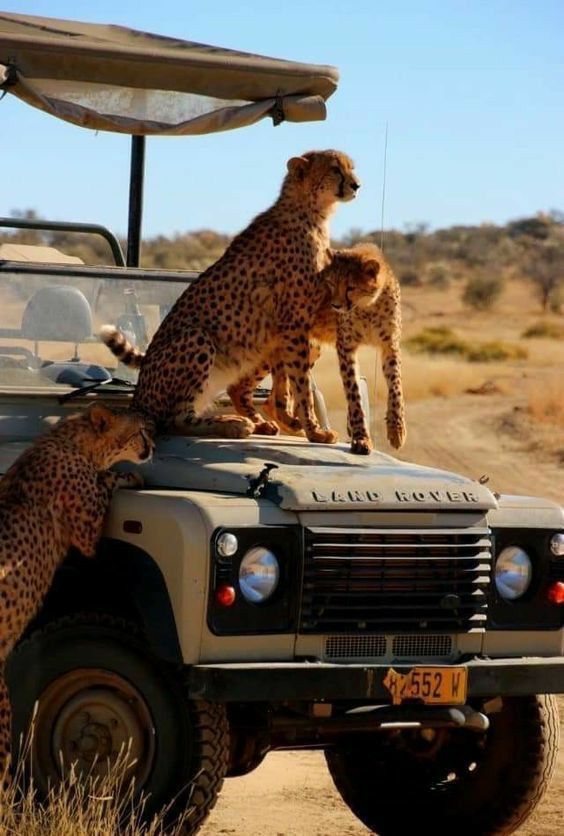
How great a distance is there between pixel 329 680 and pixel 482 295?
4396cm

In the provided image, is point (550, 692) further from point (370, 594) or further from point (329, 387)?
point (329, 387)

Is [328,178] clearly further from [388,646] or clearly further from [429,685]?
[429,685]

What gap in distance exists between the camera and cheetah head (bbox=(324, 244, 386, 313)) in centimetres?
659

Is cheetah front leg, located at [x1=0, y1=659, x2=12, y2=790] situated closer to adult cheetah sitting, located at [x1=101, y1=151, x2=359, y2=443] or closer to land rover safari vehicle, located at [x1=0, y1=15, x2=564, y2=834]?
land rover safari vehicle, located at [x1=0, y1=15, x2=564, y2=834]

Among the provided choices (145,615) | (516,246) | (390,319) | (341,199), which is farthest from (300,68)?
(516,246)

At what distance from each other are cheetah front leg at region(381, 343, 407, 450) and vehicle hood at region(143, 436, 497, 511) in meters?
0.52

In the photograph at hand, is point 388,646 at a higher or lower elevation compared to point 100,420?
lower

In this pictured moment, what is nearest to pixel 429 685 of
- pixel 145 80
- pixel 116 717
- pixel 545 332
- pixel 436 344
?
pixel 116 717

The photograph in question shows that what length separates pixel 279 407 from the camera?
6.89 meters

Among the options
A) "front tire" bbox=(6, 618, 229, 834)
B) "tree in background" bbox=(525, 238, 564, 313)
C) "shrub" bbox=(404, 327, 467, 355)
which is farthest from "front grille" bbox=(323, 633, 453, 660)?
"tree in background" bbox=(525, 238, 564, 313)

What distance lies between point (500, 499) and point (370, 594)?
63cm

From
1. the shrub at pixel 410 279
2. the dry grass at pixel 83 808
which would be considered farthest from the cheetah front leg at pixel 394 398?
the shrub at pixel 410 279

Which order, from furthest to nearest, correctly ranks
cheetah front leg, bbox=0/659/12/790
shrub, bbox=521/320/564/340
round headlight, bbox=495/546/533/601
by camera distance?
shrub, bbox=521/320/564/340
round headlight, bbox=495/546/533/601
cheetah front leg, bbox=0/659/12/790

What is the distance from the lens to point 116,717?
17.8 feet
